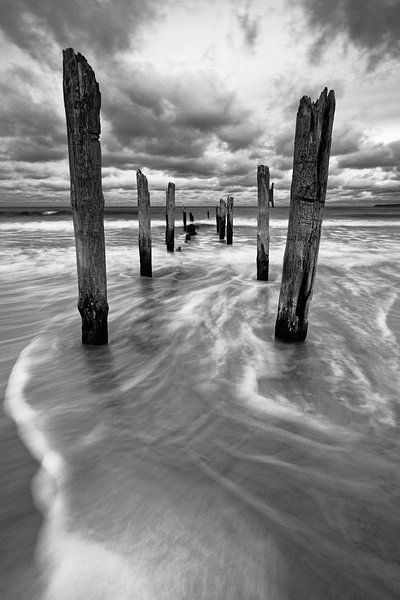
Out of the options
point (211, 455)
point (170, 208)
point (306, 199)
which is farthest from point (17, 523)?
point (170, 208)

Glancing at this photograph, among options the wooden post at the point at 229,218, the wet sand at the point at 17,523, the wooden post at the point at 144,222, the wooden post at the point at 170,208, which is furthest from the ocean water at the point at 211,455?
the wooden post at the point at 229,218

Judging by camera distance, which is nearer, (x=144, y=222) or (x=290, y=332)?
(x=290, y=332)

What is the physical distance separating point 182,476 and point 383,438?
1.71 m

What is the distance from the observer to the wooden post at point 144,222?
31.3 feet

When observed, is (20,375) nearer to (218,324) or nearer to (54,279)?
(218,324)

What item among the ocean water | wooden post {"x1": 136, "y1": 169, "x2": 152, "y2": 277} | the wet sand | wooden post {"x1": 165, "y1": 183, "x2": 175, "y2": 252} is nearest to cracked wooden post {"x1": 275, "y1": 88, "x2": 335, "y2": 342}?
the ocean water

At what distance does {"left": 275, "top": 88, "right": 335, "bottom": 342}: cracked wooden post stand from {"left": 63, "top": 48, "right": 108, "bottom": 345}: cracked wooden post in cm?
244

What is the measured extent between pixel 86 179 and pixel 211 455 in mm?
3299

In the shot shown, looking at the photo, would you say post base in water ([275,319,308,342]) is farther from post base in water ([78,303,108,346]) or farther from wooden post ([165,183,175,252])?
wooden post ([165,183,175,252])

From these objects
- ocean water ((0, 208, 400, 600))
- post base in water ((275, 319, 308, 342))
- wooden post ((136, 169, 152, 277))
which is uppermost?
wooden post ((136, 169, 152, 277))

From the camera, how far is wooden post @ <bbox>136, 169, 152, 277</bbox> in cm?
955

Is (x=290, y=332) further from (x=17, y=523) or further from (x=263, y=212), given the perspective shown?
(x=263, y=212)

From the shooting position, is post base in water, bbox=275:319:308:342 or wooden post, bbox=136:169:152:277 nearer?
post base in water, bbox=275:319:308:342

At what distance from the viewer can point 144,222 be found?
990 cm
